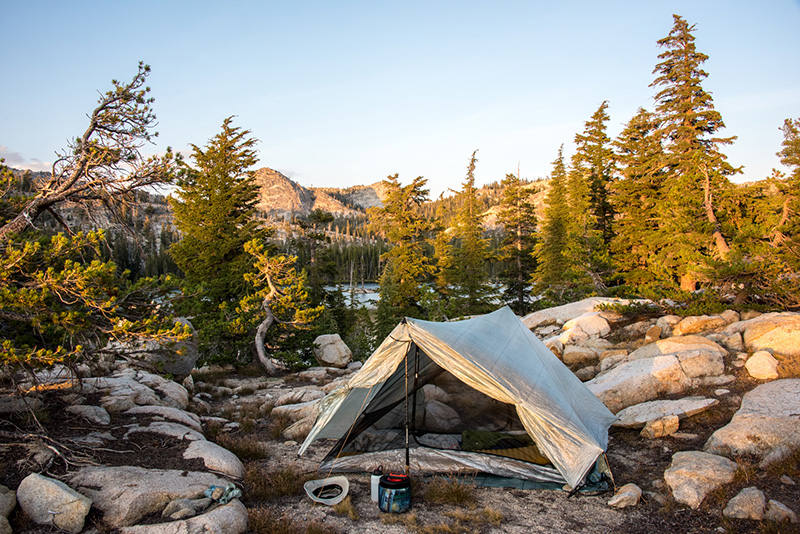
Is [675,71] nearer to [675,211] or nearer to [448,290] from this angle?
[675,211]

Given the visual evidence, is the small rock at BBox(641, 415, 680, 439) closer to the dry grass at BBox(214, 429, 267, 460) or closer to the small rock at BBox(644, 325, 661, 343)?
the small rock at BBox(644, 325, 661, 343)

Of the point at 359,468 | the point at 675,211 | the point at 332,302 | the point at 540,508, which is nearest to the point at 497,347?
the point at 540,508

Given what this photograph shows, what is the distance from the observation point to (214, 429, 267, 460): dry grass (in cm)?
760

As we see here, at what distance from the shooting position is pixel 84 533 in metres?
4.62

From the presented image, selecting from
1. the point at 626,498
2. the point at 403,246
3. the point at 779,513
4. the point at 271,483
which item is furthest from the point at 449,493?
the point at 403,246

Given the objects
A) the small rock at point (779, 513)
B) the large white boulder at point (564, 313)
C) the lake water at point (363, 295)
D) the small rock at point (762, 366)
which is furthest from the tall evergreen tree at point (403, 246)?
the small rock at point (779, 513)

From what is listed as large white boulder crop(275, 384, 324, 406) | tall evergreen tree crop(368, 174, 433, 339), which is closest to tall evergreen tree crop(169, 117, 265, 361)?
large white boulder crop(275, 384, 324, 406)

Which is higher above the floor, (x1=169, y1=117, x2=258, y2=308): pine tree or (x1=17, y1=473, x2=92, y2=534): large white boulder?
Result: (x1=169, y1=117, x2=258, y2=308): pine tree

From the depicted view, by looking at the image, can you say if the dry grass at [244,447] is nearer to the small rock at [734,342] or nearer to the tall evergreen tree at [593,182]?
the small rock at [734,342]

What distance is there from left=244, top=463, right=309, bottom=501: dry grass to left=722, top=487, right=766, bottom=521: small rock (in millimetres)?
5696

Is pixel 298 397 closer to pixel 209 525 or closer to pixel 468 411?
pixel 468 411

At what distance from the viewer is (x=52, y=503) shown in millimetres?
4727

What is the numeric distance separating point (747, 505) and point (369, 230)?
28.4m

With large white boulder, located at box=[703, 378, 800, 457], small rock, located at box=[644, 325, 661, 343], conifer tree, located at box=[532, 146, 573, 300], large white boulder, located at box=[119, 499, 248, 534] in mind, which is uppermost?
Answer: conifer tree, located at box=[532, 146, 573, 300]
